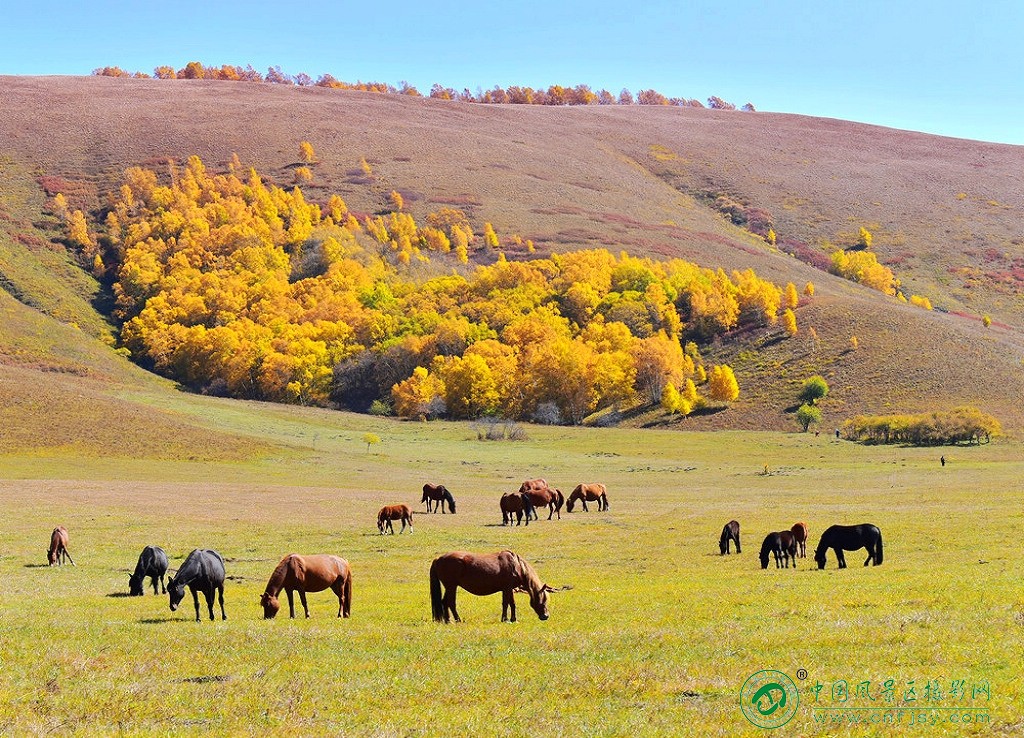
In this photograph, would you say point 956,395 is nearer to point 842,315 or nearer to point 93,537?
point 842,315

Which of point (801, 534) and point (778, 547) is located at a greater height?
point (801, 534)

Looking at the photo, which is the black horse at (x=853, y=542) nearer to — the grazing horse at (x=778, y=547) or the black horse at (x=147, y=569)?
the grazing horse at (x=778, y=547)

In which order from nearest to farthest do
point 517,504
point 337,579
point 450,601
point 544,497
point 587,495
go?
1. point 450,601
2. point 337,579
3. point 517,504
4. point 544,497
5. point 587,495

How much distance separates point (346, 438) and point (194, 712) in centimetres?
9071

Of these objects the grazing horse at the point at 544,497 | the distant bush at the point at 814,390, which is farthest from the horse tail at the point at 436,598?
the distant bush at the point at 814,390

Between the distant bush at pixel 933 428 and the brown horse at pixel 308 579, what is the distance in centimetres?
8788

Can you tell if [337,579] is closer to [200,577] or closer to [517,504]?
[200,577]

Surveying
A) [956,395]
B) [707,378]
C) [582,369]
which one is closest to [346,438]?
[582,369]

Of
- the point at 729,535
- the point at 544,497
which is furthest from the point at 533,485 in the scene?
the point at 729,535

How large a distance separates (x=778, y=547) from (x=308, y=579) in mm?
14175

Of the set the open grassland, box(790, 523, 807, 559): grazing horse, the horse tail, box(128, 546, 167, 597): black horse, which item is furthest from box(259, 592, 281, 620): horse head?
box(790, 523, 807, 559): grazing horse

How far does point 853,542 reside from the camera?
26.5 meters

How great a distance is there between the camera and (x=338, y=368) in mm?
148000

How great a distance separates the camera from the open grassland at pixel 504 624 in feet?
38.2
